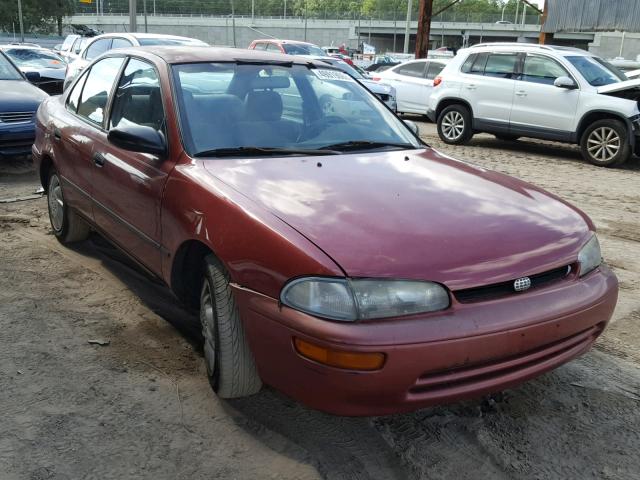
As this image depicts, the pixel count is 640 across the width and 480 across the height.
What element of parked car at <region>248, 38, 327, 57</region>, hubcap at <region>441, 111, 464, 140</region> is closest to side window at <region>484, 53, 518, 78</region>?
hubcap at <region>441, 111, 464, 140</region>

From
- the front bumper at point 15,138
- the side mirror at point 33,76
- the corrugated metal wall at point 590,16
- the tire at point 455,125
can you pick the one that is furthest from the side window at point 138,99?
the corrugated metal wall at point 590,16

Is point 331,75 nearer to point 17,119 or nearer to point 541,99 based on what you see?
point 17,119

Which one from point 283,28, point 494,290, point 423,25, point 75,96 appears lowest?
point 494,290

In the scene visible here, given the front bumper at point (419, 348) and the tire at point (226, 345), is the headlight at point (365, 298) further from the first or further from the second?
the tire at point (226, 345)

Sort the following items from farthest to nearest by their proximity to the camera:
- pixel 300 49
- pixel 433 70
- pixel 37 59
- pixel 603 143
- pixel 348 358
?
pixel 37 59, pixel 300 49, pixel 433 70, pixel 603 143, pixel 348 358

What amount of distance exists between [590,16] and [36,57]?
15809mm

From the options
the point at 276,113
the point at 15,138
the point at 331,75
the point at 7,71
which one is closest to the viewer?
the point at 276,113

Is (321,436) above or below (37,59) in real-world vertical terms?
below

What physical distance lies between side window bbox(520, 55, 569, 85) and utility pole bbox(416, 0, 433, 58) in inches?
317

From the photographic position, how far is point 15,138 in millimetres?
7445

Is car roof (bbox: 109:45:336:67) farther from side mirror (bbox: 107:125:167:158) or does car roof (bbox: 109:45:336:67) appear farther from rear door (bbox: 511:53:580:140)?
rear door (bbox: 511:53:580:140)

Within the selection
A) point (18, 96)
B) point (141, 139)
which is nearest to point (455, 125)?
point (18, 96)

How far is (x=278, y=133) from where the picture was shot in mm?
3475

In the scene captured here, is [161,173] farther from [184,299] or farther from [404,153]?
Answer: [404,153]
